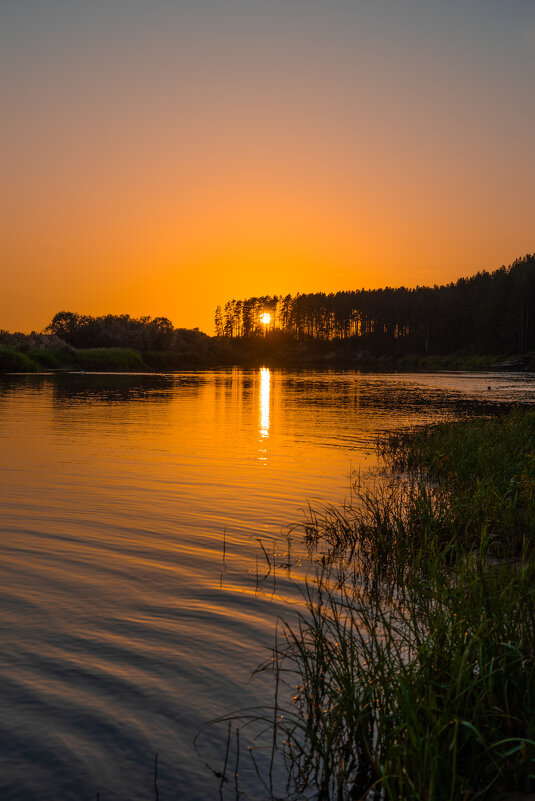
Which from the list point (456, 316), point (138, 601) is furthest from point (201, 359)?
point (138, 601)

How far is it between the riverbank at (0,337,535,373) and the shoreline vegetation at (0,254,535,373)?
15 centimetres

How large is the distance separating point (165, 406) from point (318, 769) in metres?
36.1

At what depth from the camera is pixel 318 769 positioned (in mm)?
4434

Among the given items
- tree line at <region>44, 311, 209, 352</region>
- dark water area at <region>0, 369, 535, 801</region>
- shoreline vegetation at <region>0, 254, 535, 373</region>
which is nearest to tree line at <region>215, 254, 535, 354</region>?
shoreline vegetation at <region>0, 254, 535, 373</region>

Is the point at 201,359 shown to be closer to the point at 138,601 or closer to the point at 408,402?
the point at 408,402

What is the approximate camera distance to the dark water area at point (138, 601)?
4789 millimetres

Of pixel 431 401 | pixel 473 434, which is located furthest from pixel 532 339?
pixel 473 434

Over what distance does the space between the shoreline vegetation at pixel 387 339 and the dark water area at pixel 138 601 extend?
64810 millimetres

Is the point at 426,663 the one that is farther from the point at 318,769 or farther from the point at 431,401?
the point at 431,401

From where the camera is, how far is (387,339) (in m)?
183

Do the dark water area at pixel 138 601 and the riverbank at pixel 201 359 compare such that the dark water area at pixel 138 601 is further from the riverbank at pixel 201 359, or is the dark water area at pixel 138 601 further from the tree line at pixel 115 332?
the tree line at pixel 115 332

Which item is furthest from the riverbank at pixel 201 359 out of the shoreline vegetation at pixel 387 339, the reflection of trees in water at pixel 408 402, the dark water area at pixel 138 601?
the dark water area at pixel 138 601

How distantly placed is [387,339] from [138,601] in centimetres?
18061

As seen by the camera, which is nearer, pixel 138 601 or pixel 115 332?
pixel 138 601
